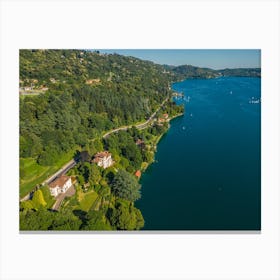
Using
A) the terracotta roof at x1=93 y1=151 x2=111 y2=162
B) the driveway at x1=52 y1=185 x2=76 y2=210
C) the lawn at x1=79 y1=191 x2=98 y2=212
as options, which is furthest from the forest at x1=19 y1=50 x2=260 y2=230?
the terracotta roof at x1=93 y1=151 x2=111 y2=162

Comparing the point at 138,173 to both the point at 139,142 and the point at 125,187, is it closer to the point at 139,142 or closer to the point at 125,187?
the point at 125,187

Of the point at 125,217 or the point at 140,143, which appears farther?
the point at 140,143

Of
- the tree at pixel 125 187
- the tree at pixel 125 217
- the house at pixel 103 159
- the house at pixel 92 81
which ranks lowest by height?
the tree at pixel 125 217

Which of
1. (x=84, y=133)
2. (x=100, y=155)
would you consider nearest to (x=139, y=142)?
(x=84, y=133)

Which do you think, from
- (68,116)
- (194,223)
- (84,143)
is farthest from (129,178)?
(68,116)

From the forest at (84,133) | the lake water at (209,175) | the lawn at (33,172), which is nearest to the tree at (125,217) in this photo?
the forest at (84,133)

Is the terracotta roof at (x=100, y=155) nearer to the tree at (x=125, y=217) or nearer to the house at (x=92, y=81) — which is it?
the tree at (x=125, y=217)

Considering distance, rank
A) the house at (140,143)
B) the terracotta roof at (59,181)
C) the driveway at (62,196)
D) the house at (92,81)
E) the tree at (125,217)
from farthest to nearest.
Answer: the house at (92,81), the house at (140,143), the terracotta roof at (59,181), the driveway at (62,196), the tree at (125,217)

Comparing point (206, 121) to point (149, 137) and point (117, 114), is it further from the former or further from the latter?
point (117, 114)
